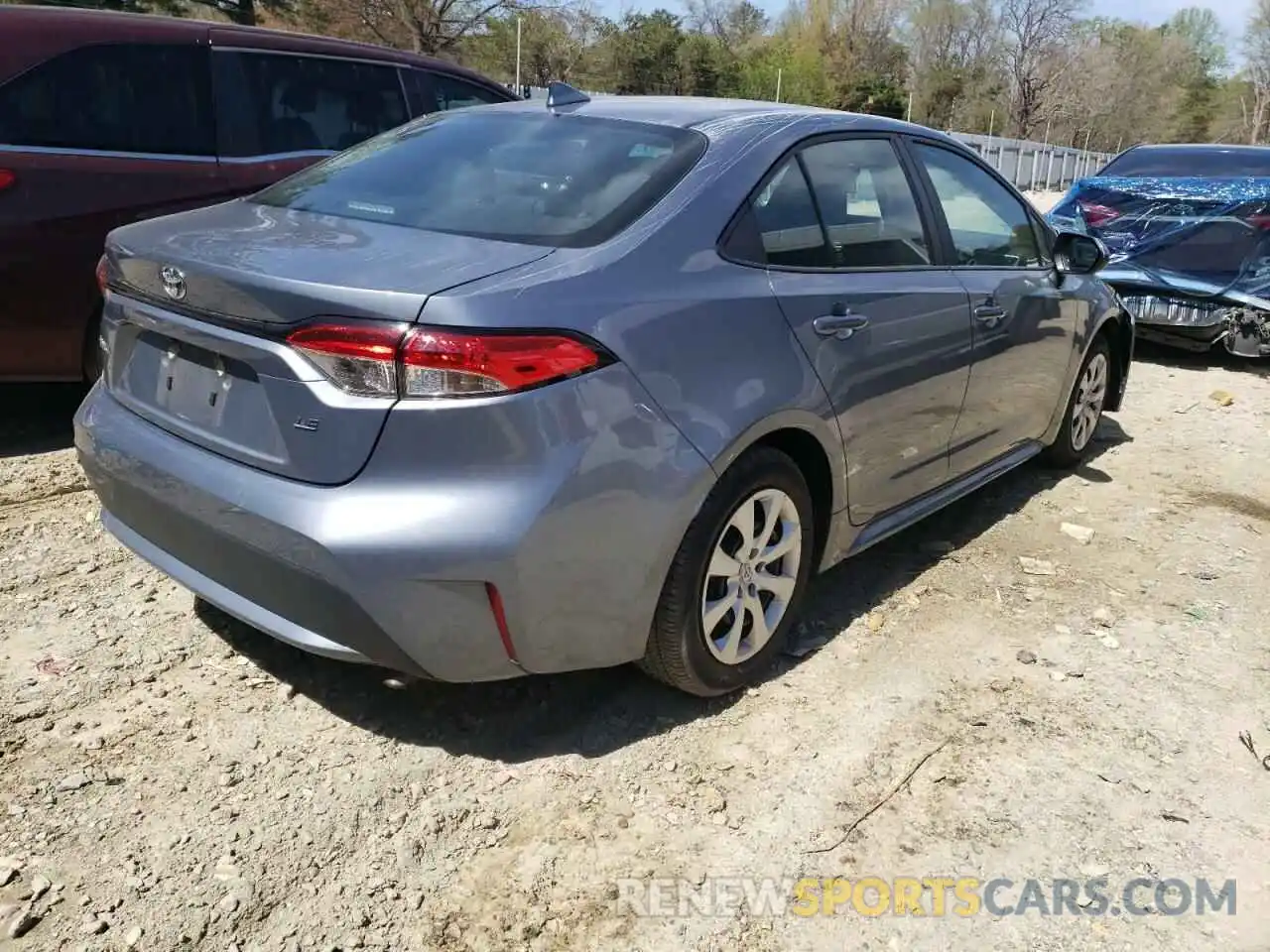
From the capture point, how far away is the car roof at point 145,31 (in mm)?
4406

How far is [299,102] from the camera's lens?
5.33 m

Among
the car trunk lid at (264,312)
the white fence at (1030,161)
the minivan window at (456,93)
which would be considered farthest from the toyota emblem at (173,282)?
the white fence at (1030,161)

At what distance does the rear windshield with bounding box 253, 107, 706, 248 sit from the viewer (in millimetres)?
2693

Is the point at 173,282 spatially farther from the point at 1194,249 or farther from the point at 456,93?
the point at 1194,249

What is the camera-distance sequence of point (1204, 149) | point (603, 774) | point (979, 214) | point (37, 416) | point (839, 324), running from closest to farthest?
point (603, 774), point (839, 324), point (979, 214), point (37, 416), point (1204, 149)

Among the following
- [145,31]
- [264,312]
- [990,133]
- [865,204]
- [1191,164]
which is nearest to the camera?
[264,312]

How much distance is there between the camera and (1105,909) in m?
2.39

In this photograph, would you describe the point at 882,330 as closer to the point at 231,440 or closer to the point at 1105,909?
the point at 1105,909

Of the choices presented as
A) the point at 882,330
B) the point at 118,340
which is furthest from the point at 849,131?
the point at 118,340

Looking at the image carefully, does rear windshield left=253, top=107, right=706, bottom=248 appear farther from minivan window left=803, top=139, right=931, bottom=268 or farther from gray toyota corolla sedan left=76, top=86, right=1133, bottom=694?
minivan window left=803, top=139, right=931, bottom=268

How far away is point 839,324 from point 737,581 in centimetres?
80

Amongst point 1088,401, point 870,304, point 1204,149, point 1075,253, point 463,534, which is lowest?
point 1088,401

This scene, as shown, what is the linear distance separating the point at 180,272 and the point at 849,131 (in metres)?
2.06

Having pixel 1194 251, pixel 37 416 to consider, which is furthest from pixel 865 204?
pixel 1194 251
